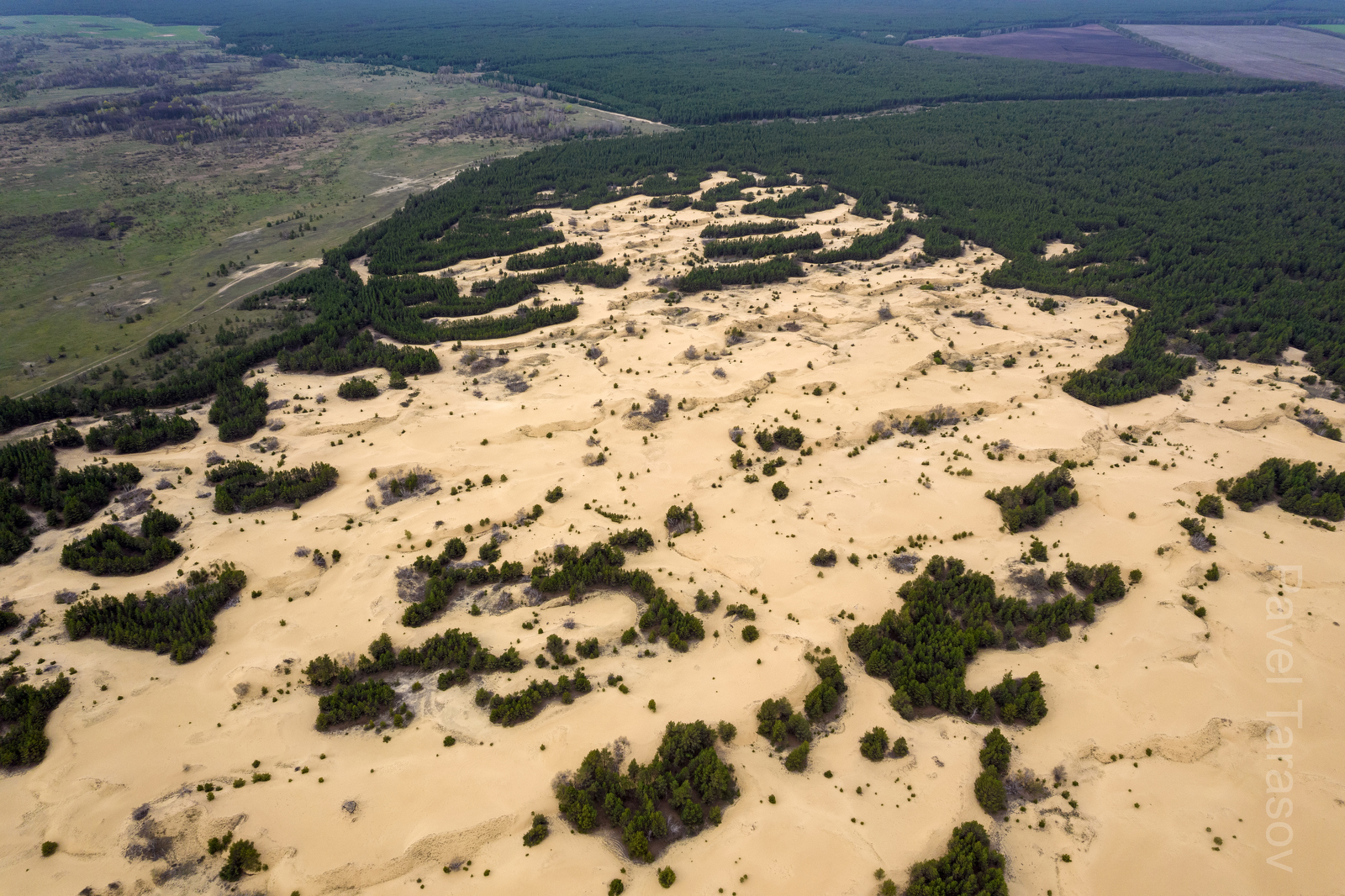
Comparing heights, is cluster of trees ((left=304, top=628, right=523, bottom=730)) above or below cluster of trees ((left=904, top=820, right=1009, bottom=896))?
above

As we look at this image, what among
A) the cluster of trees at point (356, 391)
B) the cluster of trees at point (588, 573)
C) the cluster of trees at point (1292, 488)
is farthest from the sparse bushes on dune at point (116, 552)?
the cluster of trees at point (1292, 488)

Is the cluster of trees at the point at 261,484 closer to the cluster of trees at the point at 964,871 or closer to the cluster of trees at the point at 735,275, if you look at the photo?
the cluster of trees at the point at 964,871

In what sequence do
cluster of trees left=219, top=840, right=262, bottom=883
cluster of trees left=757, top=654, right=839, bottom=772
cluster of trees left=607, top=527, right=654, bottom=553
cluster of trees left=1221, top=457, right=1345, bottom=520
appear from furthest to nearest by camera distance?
cluster of trees left=1221, top=457, right=1345, bottom=520 → cluster of trees left=607, top=527, right=654, bottom=553 → cluster of trees left=757, top=654, right=839, bottom=772 → cluster of trees left=219, top=840, right=262, bottom=883

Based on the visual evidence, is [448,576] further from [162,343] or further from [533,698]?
[162,343]

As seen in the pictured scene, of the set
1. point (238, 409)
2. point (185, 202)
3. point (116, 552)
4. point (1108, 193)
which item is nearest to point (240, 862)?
point (116, 552)

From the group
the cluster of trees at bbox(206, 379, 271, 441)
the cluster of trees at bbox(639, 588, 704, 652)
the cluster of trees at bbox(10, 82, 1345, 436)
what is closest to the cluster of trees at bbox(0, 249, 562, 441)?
the cluster of trees at bbox(206, 379, 271, 441)

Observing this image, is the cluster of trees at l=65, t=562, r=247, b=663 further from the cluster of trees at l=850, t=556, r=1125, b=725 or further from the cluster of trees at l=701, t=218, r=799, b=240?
the cluster of trees at l=701, t=218, r=799, b=240

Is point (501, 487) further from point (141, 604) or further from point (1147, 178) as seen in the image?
point (1147, 178)

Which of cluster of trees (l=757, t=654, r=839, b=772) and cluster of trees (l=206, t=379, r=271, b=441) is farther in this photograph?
cluster of trees (l=206, t=379, r=271, b=441)
